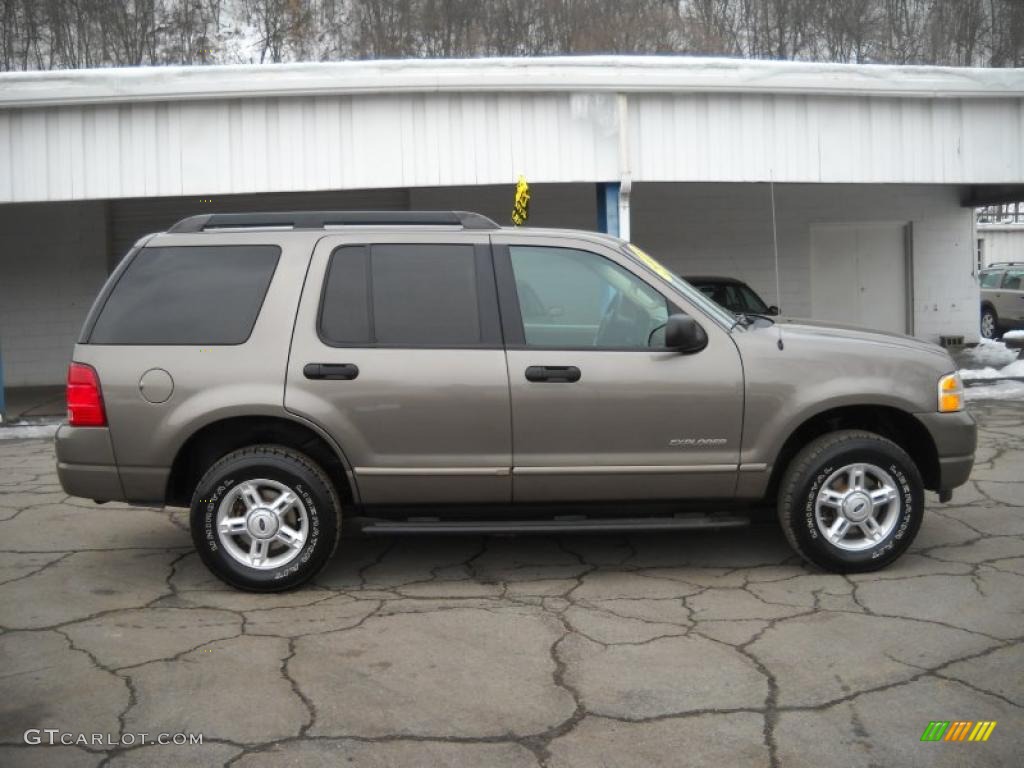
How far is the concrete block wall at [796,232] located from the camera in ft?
56.1

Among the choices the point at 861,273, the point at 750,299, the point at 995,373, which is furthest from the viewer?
→ the point at 861,273

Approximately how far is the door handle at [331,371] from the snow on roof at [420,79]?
706 centimetres

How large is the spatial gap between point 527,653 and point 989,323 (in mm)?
19977

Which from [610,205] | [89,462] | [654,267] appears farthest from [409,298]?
[610,205]

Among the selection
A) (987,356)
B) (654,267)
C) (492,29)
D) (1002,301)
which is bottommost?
(987,356)

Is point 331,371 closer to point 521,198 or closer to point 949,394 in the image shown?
point 949,394

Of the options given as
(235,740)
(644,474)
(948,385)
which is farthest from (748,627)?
(235,740)

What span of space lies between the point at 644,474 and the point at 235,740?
93.9 inches

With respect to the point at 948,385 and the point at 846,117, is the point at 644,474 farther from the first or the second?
the point at 846,117

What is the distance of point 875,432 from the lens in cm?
548

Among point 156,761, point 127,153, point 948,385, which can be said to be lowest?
point 156,761

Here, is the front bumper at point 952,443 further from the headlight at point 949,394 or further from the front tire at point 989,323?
the front tire at point 989,323

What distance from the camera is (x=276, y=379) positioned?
4.97 m

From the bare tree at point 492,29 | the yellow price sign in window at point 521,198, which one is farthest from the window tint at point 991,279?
the bare tree at point 492,29
